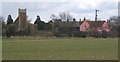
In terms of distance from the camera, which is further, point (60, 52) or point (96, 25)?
point (96, 25)

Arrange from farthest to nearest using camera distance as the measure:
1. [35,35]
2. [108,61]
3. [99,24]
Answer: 1. [99,24]
2. [35,35]
3. [108,61]

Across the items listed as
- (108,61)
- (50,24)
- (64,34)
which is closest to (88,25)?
(50,24)

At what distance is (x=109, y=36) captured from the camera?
92.2m

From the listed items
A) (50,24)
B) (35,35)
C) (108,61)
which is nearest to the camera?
(108,61)

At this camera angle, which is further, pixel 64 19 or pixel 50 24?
pixel 64 19

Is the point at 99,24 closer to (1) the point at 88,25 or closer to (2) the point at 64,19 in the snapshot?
(1) the point at 88,25

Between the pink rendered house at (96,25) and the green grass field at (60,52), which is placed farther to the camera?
the pink rendered house at (96,25)

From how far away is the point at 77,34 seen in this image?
92875 millimetres

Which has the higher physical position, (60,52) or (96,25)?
(96,25)

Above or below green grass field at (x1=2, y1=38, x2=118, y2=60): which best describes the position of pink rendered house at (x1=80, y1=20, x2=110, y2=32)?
above

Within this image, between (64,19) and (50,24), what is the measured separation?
13.5m

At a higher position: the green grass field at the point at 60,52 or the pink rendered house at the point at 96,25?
the pink rendered house at the point at 96,25

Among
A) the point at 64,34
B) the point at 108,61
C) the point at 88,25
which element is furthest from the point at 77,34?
the point at 108,61

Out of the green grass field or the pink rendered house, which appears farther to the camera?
the pink rendered house
